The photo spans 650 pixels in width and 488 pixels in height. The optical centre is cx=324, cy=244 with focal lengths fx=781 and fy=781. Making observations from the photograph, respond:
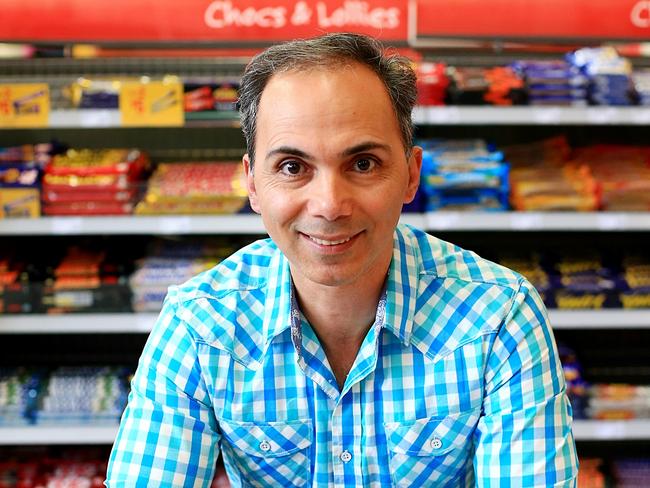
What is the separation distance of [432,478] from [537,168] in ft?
6.16

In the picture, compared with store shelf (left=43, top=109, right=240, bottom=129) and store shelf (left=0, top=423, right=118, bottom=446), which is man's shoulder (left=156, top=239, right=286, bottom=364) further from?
store shelf (left=0, top=423, right=118, bottom=446)

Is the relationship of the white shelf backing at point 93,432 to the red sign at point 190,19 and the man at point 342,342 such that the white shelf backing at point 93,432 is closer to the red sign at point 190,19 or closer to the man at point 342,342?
the red sign at point 190,19


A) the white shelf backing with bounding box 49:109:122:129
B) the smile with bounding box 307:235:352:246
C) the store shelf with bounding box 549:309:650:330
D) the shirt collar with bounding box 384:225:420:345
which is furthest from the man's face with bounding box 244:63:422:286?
the store shelf with bounding box 549:309:650:330

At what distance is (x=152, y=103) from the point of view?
9.36 feet

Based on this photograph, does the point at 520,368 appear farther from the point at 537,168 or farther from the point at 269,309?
the point at 537,168

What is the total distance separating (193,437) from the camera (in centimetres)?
136

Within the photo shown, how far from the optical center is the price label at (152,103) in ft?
9.32

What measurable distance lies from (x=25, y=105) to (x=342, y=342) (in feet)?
6.36

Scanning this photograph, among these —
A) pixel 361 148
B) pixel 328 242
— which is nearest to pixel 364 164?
pixel 361 148

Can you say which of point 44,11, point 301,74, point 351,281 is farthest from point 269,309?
point 44,11

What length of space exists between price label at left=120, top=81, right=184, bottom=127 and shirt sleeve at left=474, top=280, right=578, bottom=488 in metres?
1.83

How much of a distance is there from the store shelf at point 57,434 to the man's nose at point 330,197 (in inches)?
78.7

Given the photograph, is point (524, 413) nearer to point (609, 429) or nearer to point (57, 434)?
point (609, 429)

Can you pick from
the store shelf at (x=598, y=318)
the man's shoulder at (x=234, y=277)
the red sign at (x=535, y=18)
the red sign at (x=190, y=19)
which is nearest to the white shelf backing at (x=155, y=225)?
the red sign at (x=190, y=19)
